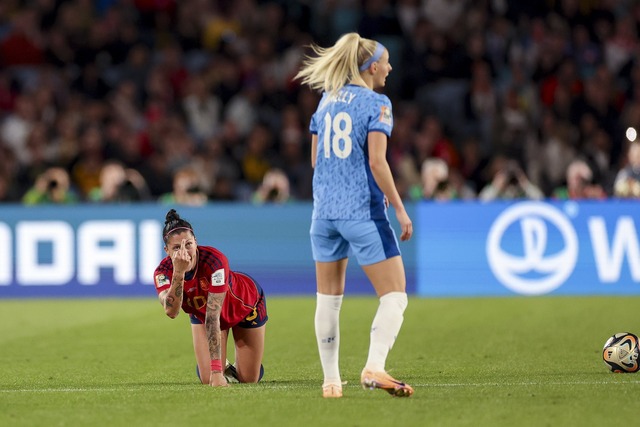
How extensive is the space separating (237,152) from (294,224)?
391cm

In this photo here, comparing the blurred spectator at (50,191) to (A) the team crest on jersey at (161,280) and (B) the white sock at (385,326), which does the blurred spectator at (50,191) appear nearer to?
(A) the team crest on jersey at (161,280)

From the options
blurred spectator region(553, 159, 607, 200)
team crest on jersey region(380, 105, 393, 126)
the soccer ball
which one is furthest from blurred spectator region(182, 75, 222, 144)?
→ team crest on jersey region(380, 105, 393, 126)

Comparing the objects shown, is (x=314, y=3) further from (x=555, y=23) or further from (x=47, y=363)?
(x=47, y=363)

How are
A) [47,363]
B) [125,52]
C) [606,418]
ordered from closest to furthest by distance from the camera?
[606,418] < [47,363] < [125,52]

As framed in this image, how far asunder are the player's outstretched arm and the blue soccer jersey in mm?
1304

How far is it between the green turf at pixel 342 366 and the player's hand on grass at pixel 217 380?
0.27ft

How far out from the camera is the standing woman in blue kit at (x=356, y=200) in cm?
826

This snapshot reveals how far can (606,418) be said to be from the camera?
24.8ft

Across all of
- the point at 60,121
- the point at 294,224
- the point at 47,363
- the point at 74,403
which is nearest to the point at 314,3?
the point at 60,121

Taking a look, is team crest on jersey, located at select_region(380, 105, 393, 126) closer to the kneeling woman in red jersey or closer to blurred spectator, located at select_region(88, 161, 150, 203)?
the kneeling woman in red jersey

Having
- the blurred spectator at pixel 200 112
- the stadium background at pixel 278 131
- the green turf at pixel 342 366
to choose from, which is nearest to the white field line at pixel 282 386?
the green turf at pixel 342 366

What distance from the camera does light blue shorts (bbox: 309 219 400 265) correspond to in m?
8.27

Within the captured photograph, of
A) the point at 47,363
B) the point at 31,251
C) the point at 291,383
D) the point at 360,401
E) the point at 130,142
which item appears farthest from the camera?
the point at 130,142

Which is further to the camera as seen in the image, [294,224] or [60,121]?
[60,121]
